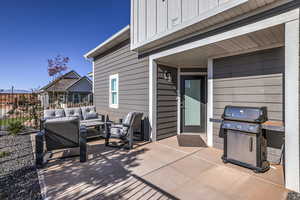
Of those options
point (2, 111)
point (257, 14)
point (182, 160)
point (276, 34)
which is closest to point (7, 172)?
point (182, 160)

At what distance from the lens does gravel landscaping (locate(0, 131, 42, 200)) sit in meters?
2.01

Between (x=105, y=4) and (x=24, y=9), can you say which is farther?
(x=105, y=4)

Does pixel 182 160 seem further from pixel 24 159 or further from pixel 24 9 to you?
pixel 24 9

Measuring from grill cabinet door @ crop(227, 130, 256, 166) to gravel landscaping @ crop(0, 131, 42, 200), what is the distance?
327cm

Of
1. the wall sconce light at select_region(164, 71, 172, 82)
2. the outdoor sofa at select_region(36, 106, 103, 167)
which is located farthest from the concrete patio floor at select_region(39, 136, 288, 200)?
the wall sconce light at select_region(164, 71, 172, 82)

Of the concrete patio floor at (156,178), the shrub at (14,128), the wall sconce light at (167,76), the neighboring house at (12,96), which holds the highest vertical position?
the wall sconce light at (167,76)

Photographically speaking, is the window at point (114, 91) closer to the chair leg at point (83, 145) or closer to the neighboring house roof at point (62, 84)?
the chair leg at point (83, 145)

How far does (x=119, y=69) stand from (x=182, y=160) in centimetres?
418

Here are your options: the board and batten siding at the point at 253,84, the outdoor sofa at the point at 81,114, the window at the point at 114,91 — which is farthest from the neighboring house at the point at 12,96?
the board and batten siding at the point at 253,84

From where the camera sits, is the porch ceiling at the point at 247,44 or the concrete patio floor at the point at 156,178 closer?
the concrete patio floor at the point at 156,178

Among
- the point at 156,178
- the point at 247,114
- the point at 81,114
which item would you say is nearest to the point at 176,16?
the point at 247,114

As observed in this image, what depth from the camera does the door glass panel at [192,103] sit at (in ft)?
17.3

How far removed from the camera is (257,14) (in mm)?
2311

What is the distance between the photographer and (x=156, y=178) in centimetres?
245
